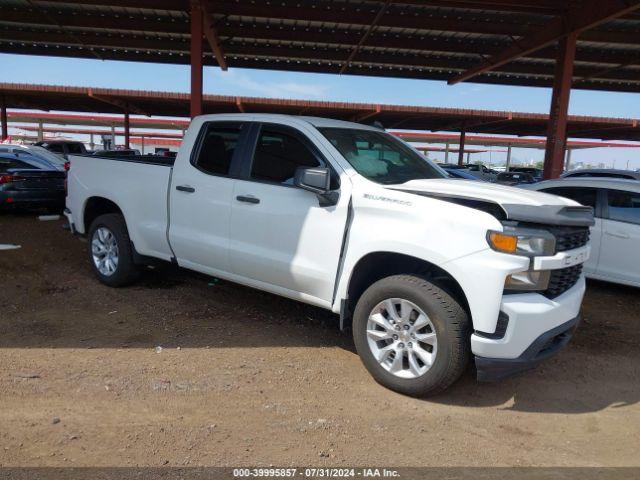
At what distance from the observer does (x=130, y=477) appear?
8.81 ft

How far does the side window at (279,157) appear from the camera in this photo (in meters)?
4.43

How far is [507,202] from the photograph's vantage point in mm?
3434

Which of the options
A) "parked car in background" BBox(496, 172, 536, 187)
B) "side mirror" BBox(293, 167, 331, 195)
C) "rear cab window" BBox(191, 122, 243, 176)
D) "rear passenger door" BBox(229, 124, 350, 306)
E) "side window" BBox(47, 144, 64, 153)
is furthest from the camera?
"side window" BBox(47, 144, 64, 153)

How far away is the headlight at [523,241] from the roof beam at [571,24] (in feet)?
26.7

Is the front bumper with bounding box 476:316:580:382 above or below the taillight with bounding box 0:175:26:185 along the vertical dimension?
below

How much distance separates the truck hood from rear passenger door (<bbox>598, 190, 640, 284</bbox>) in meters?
3.14

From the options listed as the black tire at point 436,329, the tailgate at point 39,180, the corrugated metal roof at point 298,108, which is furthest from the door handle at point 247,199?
the corrugated metal roof at point 298,108

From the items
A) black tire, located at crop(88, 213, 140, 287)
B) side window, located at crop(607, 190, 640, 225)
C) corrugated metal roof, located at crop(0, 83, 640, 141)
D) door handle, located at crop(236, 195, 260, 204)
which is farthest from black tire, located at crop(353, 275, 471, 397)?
A: corrugated metal roof, located at crop(0, 83, 640, 141)

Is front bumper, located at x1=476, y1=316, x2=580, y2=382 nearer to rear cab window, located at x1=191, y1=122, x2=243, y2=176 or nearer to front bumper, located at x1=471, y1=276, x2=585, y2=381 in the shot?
front bumper, located at x1=471, y1=276, x2=585, y2=381

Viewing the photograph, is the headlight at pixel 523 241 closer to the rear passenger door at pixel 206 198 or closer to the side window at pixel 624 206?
the rear passenger door at pixel 206 198

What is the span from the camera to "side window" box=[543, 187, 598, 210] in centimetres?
686

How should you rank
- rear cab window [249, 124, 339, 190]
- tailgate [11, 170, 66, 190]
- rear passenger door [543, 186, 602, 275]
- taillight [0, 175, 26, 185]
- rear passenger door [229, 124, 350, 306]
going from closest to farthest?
1. rear passenger door [229, 124, 350, 306]
2. rear cab window [249, 124, 339, 190]
3. rear passenger door [543, 186, 602, 275]
4. taillight [0, 175, 26, 185]
5. tailgate [11, 170, 66, 190]

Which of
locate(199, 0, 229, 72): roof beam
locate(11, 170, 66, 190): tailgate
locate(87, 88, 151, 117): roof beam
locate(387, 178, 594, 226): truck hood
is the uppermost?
locate(199, 0, 229, 72): roof beam

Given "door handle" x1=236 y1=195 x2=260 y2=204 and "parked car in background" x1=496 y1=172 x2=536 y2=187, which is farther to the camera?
"parked car in background" x1=496 y1=172 x2=536 y2=187
